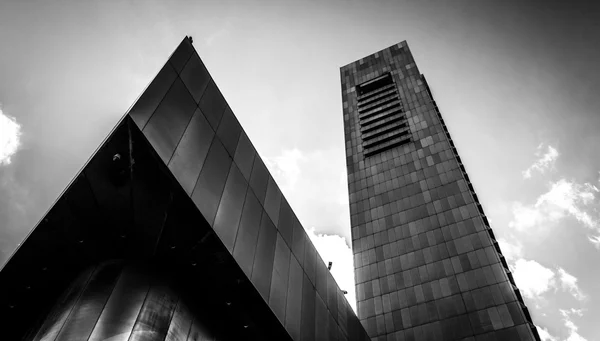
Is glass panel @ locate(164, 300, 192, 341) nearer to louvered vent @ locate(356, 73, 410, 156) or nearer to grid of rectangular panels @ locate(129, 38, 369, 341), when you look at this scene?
grid of rectangular panels @ locate(129, 38, 369, 341)

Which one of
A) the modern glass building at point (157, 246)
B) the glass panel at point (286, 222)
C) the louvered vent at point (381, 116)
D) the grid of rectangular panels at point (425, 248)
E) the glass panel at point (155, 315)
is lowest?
the glass panel at point (155, 315)

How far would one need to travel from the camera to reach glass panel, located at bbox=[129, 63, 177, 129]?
1082 cm

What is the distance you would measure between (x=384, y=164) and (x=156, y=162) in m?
38.7

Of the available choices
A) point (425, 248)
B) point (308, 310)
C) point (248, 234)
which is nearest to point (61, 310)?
point (248, 234)

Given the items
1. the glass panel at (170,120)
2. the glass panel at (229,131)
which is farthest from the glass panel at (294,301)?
the glass panel at (170,120)

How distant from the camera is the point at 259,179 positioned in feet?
56.9

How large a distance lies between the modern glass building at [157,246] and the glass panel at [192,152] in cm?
4

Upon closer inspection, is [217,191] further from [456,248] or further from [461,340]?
[456,248]

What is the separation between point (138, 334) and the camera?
34.5 feet

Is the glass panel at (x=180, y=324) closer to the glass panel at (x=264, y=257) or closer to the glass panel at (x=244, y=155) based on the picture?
the glass panel at (x=264, y=257)

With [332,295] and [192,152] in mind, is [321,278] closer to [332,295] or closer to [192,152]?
[332,295]

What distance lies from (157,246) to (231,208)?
2.79 metres

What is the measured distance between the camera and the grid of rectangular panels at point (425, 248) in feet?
99.4

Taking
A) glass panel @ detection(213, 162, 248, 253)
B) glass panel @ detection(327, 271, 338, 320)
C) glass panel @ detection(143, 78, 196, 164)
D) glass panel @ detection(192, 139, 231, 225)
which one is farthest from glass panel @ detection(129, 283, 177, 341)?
glass panel @ detection(327, 271, 338, 320)
